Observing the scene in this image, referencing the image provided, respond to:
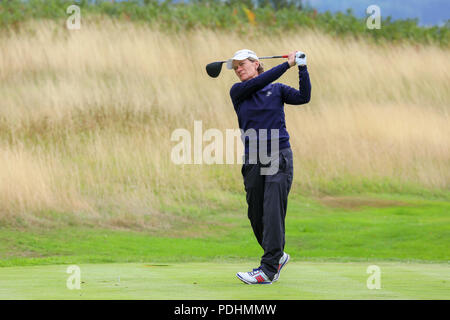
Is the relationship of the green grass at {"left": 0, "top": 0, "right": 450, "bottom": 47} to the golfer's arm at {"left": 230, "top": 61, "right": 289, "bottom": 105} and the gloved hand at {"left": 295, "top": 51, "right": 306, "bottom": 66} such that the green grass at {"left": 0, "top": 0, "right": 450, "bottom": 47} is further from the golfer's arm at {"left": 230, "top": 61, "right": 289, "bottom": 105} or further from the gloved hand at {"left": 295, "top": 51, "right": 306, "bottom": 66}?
the gloved hand at {"left": 295, "top": 51, "right": 306, "bottom": 66}

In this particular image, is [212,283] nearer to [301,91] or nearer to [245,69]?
[301,91]

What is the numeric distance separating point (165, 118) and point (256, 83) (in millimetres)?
13518

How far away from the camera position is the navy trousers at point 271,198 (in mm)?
6621

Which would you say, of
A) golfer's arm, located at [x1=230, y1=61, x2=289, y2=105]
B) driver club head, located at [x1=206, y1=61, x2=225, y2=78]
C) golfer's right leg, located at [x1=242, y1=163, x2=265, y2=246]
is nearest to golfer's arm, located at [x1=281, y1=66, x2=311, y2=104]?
golfer's arm, located at [x1=230, y1=61, x2=289, y2=105]

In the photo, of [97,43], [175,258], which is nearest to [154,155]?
[175,258]

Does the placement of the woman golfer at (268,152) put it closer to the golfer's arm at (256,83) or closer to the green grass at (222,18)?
the golfer's arm at (256,83)

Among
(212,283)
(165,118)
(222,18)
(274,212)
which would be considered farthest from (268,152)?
(222,18)

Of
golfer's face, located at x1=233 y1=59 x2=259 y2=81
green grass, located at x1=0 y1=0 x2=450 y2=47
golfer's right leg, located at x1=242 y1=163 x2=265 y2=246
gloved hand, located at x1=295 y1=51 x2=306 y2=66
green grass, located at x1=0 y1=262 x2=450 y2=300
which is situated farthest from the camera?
green grass, located at x1=0 y1=0 x2=450 y2=47

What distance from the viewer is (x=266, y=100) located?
6637 millimetres

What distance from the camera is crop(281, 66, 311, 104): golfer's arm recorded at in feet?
21.5

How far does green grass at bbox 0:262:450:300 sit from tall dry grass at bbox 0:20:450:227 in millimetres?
6483

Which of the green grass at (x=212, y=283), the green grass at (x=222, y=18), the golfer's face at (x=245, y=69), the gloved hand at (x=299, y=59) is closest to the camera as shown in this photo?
the green grass at (x=212, y=283)

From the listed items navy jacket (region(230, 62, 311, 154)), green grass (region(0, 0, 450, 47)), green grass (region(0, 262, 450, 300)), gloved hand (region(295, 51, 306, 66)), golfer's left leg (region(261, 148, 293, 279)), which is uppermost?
green grass (region(0, 0, 450, 47))

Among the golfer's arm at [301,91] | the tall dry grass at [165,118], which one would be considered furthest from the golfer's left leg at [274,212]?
the tall dry grass at [165,118]
